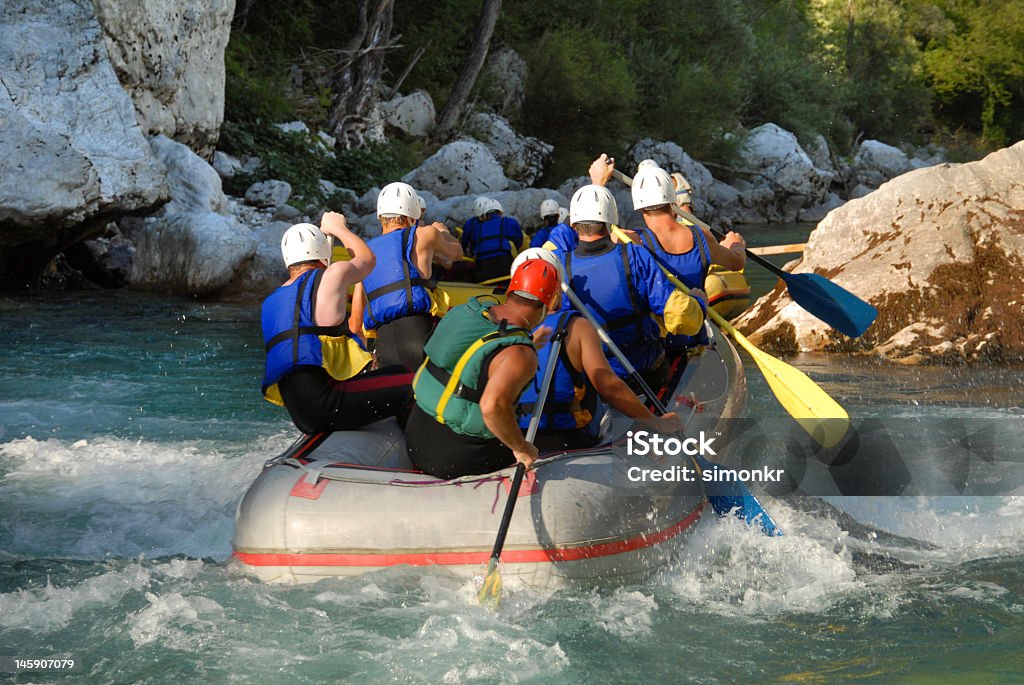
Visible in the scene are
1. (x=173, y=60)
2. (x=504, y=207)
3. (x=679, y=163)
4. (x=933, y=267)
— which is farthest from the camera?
(x=679, y=163)

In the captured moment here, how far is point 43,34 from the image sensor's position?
12602 millimetres

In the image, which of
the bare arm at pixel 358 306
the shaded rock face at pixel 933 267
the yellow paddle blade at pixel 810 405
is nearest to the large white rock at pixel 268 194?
the shaded rock face at pixel 933 267

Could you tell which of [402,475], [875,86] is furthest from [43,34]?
[875,86]

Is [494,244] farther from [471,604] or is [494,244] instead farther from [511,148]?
[511,148]

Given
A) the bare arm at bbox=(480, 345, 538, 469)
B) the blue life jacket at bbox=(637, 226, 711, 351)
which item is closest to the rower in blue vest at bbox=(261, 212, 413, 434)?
the bare arm at bbox=(480, 345, 538, 469)

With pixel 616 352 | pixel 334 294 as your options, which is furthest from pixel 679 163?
pixel 334 294

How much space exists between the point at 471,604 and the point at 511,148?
2135 centimetres

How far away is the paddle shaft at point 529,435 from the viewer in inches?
168

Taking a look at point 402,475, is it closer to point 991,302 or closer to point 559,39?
point 991,302

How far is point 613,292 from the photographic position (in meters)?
5.48

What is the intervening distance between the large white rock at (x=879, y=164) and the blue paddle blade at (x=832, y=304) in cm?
2821

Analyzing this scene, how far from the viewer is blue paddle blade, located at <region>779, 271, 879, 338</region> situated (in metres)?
6.95

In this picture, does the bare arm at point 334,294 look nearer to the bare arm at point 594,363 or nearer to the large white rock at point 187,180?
the bare arm at point 594,363

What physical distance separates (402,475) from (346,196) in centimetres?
1517
